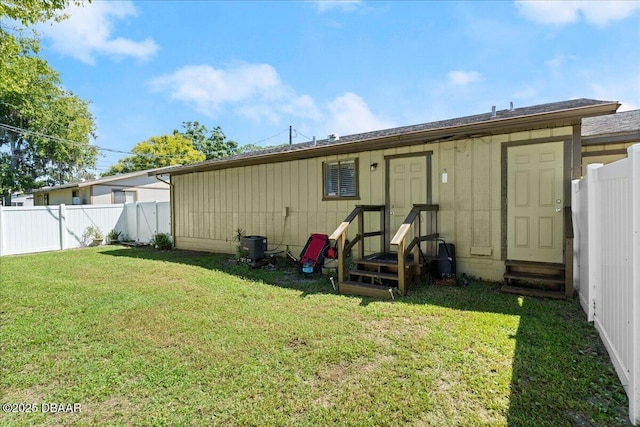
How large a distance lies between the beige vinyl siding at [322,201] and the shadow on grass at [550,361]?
37.2 inches

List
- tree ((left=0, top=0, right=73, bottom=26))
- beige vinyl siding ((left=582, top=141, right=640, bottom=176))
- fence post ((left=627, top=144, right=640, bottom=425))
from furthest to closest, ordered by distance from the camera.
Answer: beige vinyl siding ((left=582, top=141, right=640, bottom=176)) < tree ((left=0, top=0, right=73, bottom=26)) < fence post ((left=627, top=144, right=640, bottom=425))

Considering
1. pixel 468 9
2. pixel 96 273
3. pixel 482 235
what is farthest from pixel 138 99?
pixel 482 235

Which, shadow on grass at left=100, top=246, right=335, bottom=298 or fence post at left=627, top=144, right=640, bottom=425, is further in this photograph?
shadow on grass at left=100, top=246, right=335, bottom=298

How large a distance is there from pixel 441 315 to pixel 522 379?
55.7 inches

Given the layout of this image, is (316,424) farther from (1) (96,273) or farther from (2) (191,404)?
(1) (96,273)

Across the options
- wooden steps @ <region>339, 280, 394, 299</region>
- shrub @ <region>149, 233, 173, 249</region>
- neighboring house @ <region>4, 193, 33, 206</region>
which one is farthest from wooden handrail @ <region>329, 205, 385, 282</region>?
neighboring house @ <region>4, 193, 33, 206</region>

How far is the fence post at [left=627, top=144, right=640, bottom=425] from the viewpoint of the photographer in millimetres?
1949

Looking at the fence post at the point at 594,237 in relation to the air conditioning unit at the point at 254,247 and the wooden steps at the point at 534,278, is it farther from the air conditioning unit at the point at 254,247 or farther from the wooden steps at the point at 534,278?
the air conditioning unit at the point at 254,247

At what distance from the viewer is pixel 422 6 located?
809 centimetres

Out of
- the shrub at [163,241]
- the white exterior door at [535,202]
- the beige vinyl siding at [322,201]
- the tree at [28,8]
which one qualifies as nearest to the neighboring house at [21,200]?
the shrub at [163,241]

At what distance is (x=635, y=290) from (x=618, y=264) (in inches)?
22.0

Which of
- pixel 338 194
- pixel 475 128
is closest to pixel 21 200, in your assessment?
pixel 338 194

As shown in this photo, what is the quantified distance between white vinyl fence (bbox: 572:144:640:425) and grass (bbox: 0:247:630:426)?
0.71ft

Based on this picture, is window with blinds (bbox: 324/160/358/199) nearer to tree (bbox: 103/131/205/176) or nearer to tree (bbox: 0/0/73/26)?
tree (bbox: 0/0/73/26)
